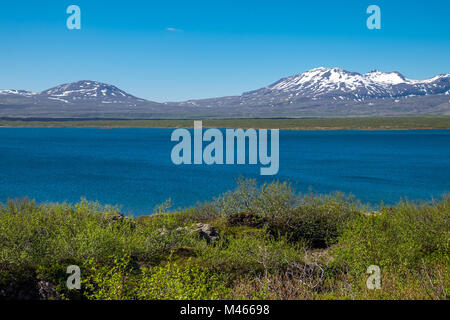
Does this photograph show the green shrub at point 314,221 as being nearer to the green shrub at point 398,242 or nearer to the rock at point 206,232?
the green shrub at point 398,242

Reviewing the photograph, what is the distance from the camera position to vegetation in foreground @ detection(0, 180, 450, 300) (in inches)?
499

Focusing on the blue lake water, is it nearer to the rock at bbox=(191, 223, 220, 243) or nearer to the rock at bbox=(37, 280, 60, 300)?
the rock at bbox=(191, 223, 220, 243)

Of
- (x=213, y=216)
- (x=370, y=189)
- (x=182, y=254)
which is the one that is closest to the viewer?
(x=182, y=254)

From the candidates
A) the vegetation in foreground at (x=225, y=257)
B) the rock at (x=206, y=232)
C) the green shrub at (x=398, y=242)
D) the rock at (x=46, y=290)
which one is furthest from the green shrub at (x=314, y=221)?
the rock at (x=46, y=290)

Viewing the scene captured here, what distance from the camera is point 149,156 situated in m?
95.3

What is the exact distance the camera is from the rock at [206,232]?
19.8 meters

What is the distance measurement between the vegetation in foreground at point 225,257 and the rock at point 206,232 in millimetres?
66

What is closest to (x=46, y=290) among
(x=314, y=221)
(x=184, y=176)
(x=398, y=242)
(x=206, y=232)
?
(x=206, y=232)

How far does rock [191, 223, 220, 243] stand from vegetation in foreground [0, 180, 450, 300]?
0.07 m

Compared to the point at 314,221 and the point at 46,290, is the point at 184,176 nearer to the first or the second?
the point at 314,221

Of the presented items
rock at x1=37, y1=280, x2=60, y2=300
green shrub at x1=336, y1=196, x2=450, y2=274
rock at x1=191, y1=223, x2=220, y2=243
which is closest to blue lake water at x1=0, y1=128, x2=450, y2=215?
rock at x1=191, y1=223, x2=220, y2=243

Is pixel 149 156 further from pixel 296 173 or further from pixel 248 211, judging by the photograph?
pixel 248 211
